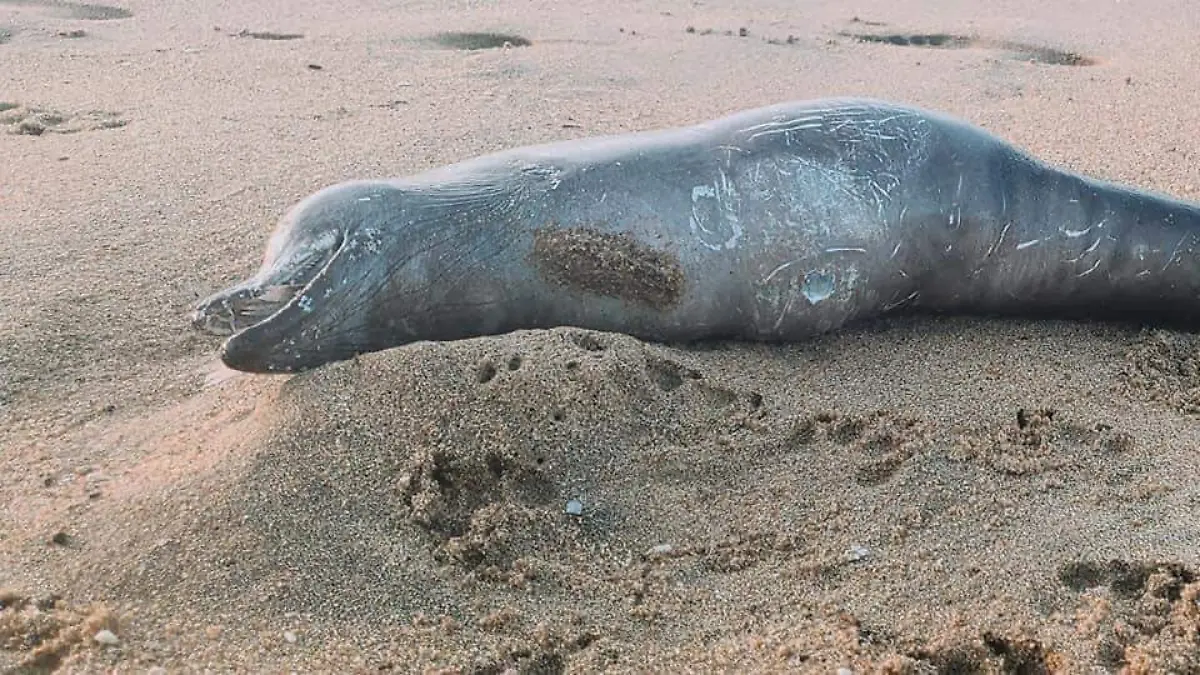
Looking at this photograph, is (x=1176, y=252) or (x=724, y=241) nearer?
(x=724, y=241)

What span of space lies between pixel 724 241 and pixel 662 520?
33.8 inches

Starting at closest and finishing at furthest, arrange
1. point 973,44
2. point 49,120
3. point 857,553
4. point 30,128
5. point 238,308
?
point 857,553 → point 238,308 → point 30,128 → point 49,120 → point 973,44

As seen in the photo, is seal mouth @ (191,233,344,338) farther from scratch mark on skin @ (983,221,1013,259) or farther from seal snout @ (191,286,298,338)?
scratch mark on skin @ (983,221,1013,259)

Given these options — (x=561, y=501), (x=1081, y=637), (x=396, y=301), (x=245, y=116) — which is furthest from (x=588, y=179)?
(x=245, y=116)

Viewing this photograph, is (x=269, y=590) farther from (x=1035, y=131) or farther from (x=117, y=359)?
(x=1035, y=131)

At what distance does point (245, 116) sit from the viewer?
4.73m

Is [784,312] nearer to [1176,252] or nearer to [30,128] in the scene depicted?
[1176,252]

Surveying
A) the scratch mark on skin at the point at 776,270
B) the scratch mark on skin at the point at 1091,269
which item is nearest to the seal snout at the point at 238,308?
the scratch mark on skin at the point at 776,270

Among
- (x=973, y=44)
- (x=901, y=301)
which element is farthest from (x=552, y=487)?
(x=973, y=44)

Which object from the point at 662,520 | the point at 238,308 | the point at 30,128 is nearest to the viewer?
the point at 662,520

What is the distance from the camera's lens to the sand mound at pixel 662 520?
1.93 metres

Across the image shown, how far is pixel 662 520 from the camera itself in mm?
2307

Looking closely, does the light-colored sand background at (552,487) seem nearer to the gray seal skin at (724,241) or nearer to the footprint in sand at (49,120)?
the gray seal skin at (724,241)

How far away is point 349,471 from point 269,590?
0.33 metres
